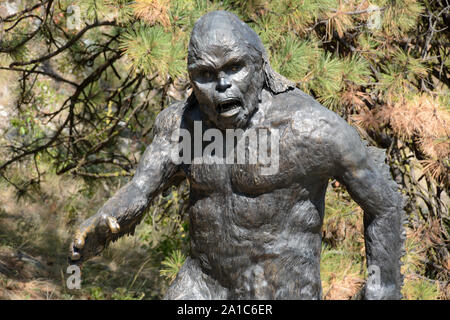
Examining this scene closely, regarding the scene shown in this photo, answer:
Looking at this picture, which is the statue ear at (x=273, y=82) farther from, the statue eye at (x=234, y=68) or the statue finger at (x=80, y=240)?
the statue finger at (x=80, y=240)

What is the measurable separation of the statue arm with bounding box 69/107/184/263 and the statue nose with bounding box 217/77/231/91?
11.4 inches

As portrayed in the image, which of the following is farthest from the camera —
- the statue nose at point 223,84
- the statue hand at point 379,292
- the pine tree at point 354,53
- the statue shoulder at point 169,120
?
the pine tree at point 354,53

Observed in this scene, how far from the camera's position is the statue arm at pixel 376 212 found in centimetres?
215

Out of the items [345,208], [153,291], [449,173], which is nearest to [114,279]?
[153,291]

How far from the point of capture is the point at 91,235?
2113 mm

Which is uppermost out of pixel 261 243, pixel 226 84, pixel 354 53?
pixel 354 53

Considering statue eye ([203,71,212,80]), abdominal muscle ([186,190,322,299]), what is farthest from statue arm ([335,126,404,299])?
statue eye ([203,71,212,80])

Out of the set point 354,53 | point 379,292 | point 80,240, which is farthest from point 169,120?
point 354,53

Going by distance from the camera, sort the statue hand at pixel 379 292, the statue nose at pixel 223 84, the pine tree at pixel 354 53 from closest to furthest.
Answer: the statue nose at pixel 223 84, the statue hand at pixel 379 292, the pine tree at pixel 354 53

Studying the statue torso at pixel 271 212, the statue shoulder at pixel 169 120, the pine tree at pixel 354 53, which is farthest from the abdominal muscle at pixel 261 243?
the pine tree at pixel 354 53

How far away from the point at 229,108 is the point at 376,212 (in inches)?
21.3

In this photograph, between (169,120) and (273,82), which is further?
(169,120)

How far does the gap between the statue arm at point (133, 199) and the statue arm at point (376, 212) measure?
543 millimetres

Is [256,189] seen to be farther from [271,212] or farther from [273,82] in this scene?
[273,82]
